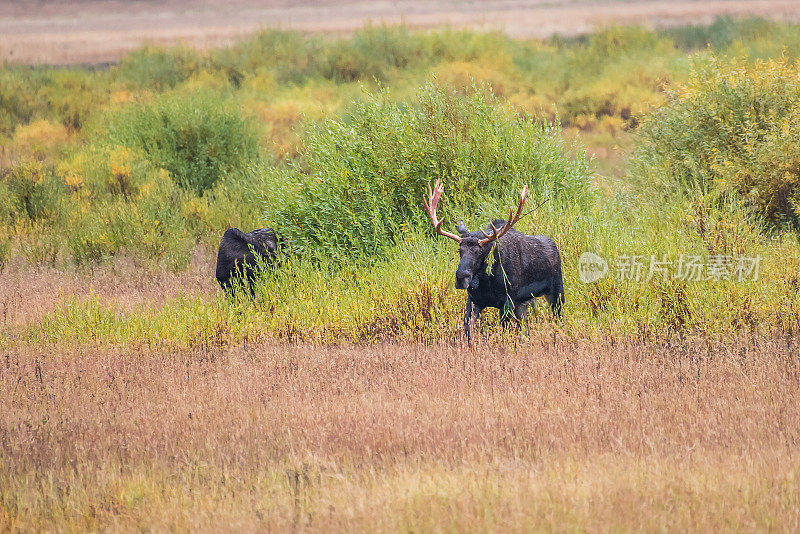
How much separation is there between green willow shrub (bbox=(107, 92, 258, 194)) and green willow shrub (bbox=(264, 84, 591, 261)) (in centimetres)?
906

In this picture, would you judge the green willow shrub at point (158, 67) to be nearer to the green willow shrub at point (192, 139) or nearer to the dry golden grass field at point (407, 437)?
the green willow shrub at point (192, 139)

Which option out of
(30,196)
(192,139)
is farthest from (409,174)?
(192,139)

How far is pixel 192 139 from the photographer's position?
2128 cm

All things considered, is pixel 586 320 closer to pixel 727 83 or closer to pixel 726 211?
pixel 726 211

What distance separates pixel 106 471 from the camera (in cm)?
573

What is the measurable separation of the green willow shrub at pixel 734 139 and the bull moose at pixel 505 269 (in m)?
3.42

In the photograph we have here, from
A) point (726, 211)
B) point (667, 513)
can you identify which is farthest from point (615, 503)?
point (726, 211)

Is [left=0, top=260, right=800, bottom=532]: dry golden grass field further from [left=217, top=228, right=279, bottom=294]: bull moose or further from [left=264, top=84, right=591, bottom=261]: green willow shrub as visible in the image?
[left=264, top=84, right=591, bottom=261]: green willow shrub

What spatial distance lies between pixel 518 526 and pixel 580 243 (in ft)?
19.8

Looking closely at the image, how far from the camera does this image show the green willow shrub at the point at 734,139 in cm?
1225

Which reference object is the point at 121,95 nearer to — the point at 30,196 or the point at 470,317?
the point at 30,196

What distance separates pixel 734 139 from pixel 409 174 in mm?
5561

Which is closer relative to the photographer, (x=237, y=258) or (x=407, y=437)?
(x=407, y=437)

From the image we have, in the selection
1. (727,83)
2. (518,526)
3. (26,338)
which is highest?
(727,83)
